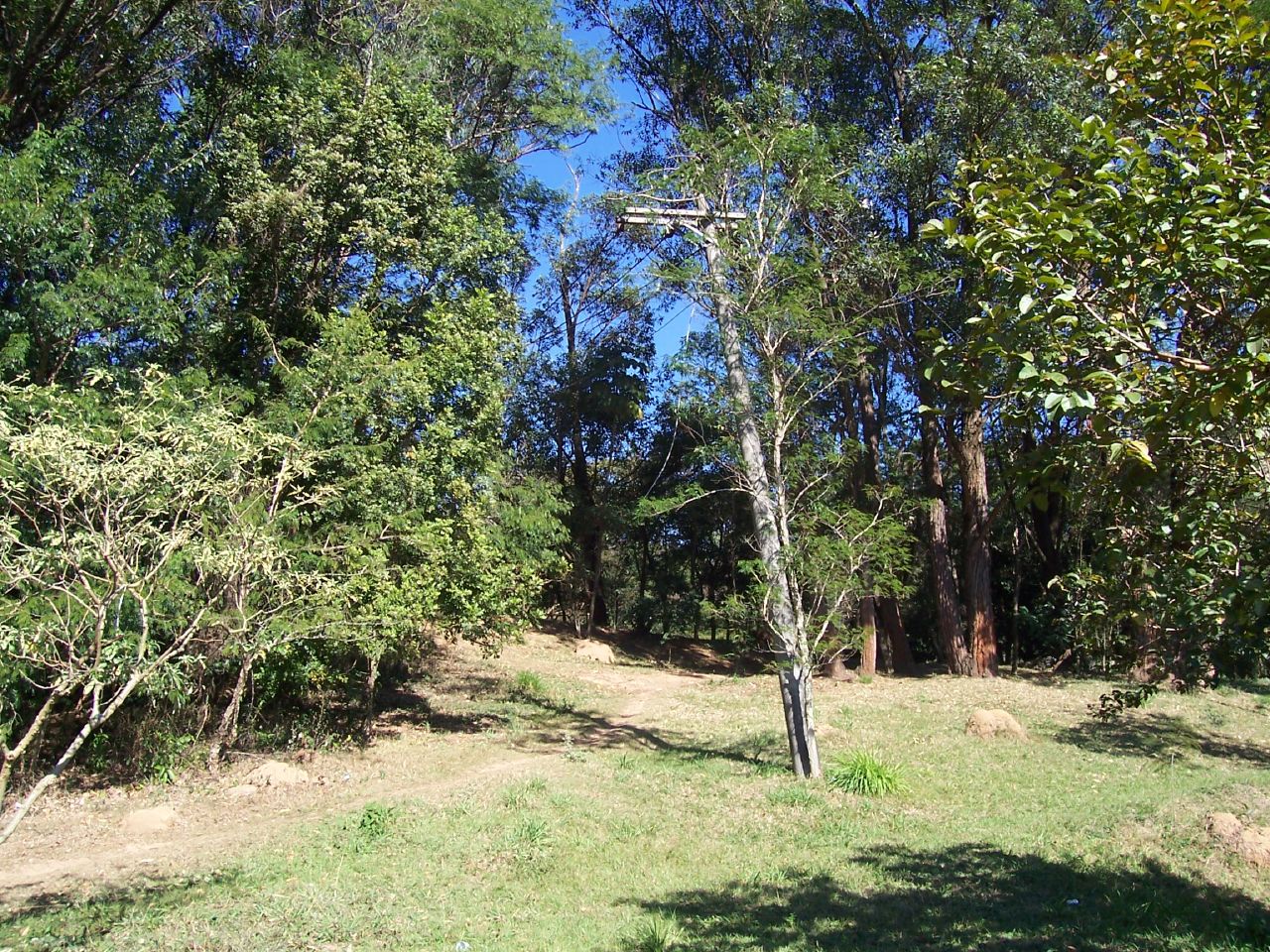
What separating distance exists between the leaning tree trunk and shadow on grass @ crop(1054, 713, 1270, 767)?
185 inches

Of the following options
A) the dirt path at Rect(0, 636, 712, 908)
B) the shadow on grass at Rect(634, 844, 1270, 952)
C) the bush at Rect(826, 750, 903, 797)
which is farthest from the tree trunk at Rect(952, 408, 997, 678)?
the shadow on grass at Rect(634, 844, 1270, 952)

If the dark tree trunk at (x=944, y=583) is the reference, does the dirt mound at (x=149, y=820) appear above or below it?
below

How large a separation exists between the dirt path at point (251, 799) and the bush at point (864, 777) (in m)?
3.69

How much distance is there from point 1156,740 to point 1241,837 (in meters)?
6.18

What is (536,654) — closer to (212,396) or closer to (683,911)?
(212,396)

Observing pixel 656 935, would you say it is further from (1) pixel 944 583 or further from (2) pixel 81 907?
(1) pixel 944 583

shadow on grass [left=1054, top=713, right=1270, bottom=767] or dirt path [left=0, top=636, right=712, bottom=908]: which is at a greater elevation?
shadow on grass [left=1054, top=713, right=1270, bottom=767]

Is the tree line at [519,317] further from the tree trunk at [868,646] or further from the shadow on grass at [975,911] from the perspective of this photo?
the shadow on grass at [975,911]

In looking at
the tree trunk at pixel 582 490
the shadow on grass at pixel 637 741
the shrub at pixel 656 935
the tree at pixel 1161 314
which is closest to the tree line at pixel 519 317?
the tree at pixel 1161 314

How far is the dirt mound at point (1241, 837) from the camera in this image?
708cm

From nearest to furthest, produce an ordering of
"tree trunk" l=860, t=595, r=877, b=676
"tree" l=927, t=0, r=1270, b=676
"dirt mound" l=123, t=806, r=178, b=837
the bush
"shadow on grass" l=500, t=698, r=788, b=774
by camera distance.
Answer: "tree" l=927, t=0, r=1270, b=676, "dirt mound" l=123, t=806, r=178, b=837, the bush, "shadow on grass" l=500, t=698, r=788, b=774, "tree trunk" l=860, t=595, r=877, b=676

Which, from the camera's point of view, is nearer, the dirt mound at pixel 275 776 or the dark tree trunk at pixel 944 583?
the dirt mound at pixel 275 776

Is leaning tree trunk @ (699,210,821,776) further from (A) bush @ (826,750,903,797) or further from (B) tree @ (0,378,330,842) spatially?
(B) tree @ (0,378,330,842)

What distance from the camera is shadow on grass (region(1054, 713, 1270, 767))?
1220cm
